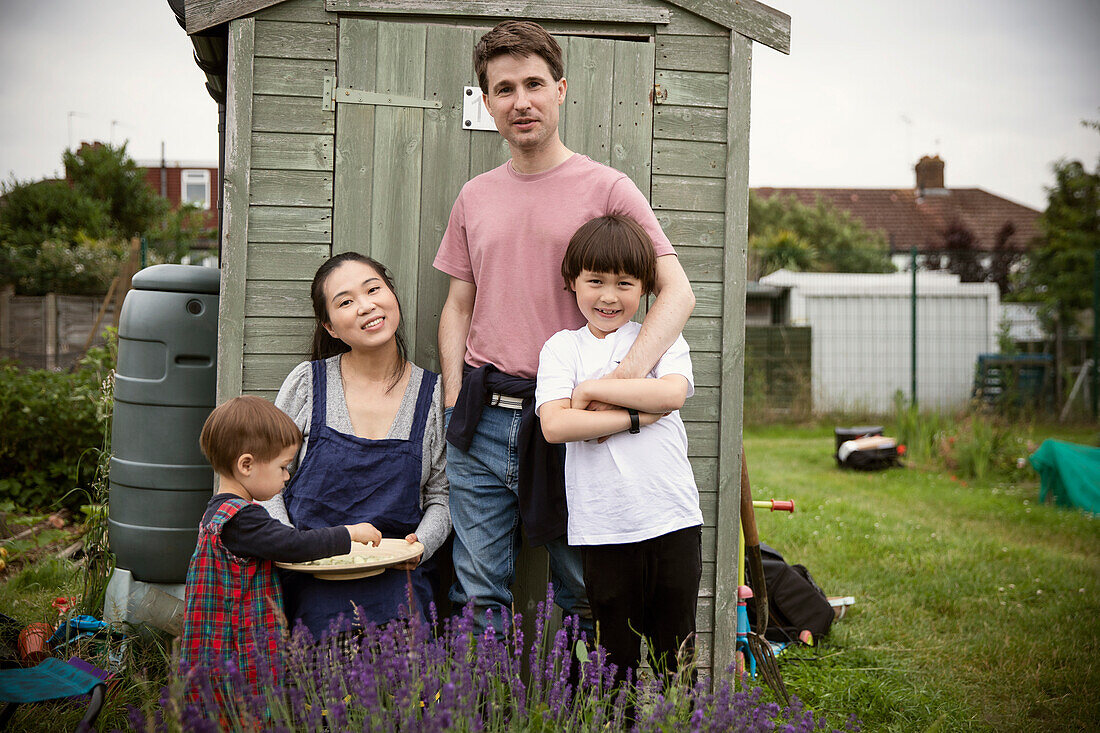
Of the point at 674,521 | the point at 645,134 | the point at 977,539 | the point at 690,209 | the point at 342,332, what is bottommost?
the point at 977,539

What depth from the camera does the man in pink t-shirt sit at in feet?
7.89

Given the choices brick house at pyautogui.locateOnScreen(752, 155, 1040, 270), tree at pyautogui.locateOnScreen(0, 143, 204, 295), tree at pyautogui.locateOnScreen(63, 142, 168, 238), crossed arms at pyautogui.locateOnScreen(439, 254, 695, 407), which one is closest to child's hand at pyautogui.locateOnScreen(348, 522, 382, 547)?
crossed arms at pyautogui.locateOnScreen(439, 254, 695, 407)

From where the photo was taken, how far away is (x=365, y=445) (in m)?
2.54

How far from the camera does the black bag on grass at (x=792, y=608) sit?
3.87 m

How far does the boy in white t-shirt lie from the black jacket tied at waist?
94 millimetres

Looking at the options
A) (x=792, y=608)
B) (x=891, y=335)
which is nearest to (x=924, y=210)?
(x=891, y=335)

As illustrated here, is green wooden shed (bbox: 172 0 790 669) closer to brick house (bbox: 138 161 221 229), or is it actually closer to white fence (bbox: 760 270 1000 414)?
white fence (bbox: 760 270 1000 414)

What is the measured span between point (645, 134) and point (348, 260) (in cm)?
119

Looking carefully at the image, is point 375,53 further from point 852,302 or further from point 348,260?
point 852,302

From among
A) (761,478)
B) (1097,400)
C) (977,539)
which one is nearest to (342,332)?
(977,539)

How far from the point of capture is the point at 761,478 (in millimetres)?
7461

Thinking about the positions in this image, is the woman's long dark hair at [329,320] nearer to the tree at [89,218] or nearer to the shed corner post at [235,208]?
the shed corner post at [235,208]

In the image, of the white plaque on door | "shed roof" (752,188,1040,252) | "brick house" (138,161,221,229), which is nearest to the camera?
the white plaque on door

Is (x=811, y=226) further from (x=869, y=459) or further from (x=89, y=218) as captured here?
(x=89, y=218)
